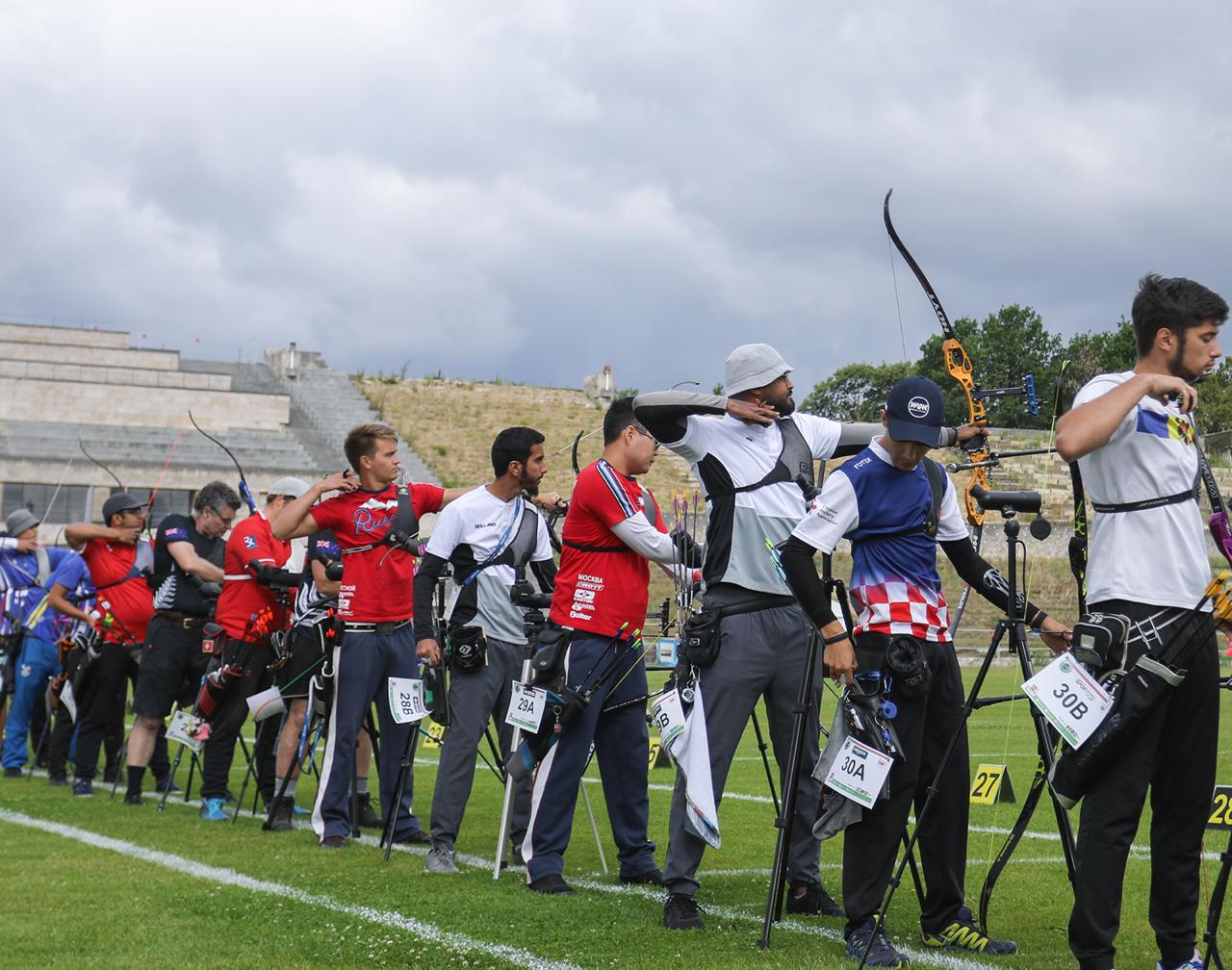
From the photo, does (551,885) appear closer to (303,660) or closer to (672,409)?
(672,409)

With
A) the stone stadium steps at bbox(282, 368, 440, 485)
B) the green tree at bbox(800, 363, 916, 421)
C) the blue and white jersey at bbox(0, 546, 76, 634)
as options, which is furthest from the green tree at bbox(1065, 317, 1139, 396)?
the blue and white jersey at bbox(0, 546, 76, 634)

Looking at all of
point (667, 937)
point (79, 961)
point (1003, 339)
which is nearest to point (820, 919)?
point (667, 937)

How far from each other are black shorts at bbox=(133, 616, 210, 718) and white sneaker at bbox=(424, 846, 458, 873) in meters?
4.03

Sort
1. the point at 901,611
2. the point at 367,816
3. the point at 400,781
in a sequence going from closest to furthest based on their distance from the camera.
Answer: the point at 901,611
the point at 400,781
the point at 367,816

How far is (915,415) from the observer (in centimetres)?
542

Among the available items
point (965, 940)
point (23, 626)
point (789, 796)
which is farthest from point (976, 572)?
point (23, 626)

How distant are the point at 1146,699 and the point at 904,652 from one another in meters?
0.95

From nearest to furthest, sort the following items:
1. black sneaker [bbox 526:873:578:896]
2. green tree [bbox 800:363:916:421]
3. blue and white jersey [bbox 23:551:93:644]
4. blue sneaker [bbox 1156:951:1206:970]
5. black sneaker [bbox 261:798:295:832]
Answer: blue sneaker [bbox 1156:951:1206:970] < black sneaker [bbox 526:873:578:896] < black sneaker [bbox 261:798:295:832] < blue and white jersey [bbox 23:551:93:644] < green tree [bbox 800:363:916:421]

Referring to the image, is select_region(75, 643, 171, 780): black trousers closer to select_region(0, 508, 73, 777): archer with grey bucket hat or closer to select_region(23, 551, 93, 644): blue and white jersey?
select_region(23, 551, 93, 644): blue and white jersey

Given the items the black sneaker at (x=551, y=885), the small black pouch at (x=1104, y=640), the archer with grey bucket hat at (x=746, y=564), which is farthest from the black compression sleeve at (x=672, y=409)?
the black sneaker at (x=551, y=885)

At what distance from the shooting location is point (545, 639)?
289 inches

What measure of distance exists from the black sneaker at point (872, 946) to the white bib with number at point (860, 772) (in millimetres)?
438

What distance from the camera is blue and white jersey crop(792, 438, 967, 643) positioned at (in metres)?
5.41

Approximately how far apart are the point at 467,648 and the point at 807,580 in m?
3.10
